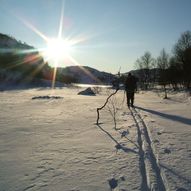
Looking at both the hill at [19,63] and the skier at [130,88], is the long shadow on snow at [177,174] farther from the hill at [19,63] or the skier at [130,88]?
the hill at [19,63]

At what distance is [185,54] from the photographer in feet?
137

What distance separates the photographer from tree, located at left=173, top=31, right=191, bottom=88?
133 feet

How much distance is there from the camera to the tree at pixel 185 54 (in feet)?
133

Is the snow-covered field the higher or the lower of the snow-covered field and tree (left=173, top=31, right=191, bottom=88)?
the lower

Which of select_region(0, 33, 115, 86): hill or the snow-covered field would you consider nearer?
the snow-covered field

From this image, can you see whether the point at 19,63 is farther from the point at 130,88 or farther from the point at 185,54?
the point at 130,88

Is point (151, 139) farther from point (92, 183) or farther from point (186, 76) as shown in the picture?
point (186, 76)

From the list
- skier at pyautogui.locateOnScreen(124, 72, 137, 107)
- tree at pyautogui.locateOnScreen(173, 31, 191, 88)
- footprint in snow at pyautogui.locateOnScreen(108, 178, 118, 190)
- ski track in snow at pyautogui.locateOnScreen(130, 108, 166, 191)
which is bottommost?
footprint in snow at pyautogui.locateOnScreen(108, 178, 118, 190)

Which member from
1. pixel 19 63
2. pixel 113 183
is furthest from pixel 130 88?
pixel 19 63

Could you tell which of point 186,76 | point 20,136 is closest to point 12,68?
point 186,76

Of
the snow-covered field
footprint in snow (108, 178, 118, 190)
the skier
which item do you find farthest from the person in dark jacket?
footprint in snow (108, 178, 118, 190)

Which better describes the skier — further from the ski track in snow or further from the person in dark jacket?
the ski track in snow

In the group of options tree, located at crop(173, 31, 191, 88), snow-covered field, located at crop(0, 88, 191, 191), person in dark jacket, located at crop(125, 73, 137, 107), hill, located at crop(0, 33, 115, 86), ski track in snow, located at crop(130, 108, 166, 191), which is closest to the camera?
ski track in snow, located at crop(130, 108, 166, 191)

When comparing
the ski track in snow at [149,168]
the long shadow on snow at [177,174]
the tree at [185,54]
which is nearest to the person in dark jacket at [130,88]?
the ski track in snow at [149,168]
